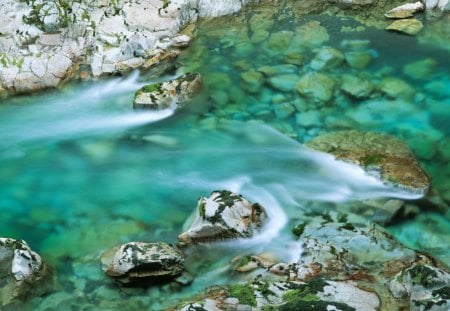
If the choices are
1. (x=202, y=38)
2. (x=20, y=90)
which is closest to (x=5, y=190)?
(x=20, y=90)

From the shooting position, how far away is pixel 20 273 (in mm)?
6238

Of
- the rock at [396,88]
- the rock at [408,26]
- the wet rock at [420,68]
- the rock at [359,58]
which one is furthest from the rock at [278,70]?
the rock at [408,26]

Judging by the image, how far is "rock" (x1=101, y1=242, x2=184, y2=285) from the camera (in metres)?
6.18

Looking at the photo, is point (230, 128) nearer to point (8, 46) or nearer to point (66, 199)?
point (66, 199)

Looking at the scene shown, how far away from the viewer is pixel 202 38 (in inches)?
447

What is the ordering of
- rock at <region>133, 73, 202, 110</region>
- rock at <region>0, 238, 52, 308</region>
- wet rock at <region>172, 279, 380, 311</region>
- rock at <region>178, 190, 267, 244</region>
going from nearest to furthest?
wet rock at <region>172, 279, 380, 311</region> < rock at <region>0, 238, 52, 308</region> < rock at <region>178, 190, 267, 244</region> < rock at <region>133, 73, 202, 110</region>

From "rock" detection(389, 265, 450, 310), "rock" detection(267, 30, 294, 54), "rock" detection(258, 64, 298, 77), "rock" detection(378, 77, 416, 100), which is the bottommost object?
"rock" detection(389, 265, 450, 310)

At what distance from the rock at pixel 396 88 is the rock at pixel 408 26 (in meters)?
1.66

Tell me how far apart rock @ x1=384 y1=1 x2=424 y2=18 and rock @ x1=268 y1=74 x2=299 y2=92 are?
2.82 metres

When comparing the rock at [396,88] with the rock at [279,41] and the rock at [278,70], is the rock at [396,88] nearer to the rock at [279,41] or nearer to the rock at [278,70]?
the rock at [278,70]

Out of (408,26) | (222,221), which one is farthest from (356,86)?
(222,221)

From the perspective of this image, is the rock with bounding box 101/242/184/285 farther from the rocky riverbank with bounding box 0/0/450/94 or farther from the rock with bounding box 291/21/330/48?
the rock with bounding box 291/21/330/48

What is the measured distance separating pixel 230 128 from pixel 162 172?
1470 millimetres

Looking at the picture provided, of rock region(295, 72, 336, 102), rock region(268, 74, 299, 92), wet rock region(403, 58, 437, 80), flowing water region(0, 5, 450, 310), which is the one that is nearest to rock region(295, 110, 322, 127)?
flowing water region(0, 5, 450, 310)
